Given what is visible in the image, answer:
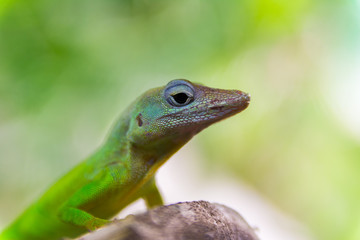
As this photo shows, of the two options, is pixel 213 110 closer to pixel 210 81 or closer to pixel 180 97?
pixel 180 97

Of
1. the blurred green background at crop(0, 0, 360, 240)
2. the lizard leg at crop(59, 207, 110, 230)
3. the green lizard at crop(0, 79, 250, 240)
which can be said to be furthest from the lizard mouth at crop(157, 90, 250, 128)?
the blurred green background at crop(0, 0, 360, 240)

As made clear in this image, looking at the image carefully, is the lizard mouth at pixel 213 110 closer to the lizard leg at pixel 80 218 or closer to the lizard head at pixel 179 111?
the lizard head at pixel 179 111

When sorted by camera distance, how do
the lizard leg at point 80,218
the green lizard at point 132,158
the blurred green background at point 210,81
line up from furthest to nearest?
the blurred green background at point 210,81 < the green lizard at point 132,158 < the lizard leg at point 80,218

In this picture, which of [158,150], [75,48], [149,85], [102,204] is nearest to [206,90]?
[158,150]

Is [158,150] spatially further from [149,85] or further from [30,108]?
[30,108]

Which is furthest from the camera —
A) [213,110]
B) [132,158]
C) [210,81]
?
[210,81]

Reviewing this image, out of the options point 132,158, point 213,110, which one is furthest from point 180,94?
point 132,158

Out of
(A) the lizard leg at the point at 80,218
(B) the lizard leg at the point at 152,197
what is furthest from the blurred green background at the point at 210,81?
(A) the lizard leg at the point at 80,218
